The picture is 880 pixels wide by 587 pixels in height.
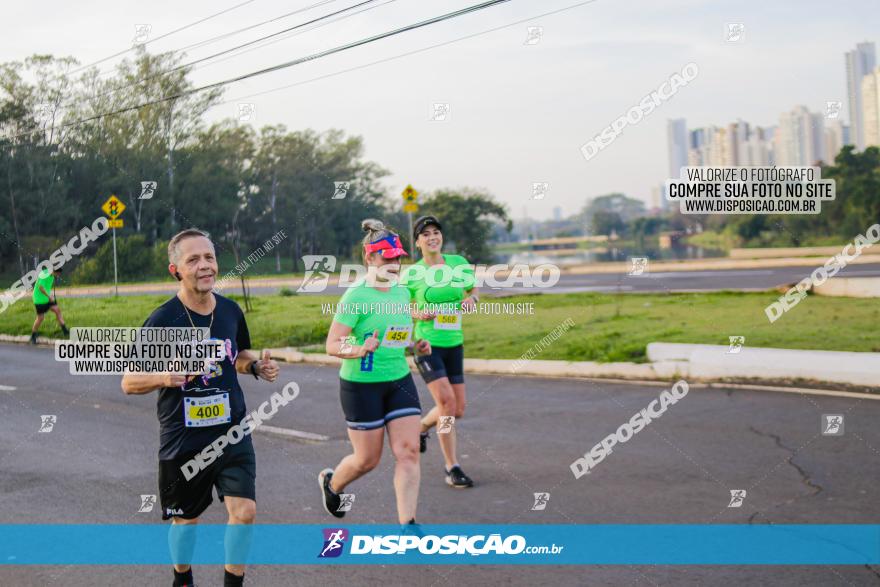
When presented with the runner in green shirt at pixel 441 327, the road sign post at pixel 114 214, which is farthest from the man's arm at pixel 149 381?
the road sign post at pixel 114 214

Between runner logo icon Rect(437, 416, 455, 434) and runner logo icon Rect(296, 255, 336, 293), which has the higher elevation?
runner logo icon Rect(296, 255, 336, 293)

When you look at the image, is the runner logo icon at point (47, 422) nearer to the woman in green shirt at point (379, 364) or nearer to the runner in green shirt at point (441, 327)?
the runner in green shirt at point (441, 327)

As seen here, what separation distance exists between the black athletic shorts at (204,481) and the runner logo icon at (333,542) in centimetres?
129

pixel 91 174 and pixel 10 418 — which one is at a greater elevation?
pixel 91 174

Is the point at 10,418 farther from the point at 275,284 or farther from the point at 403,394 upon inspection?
the point at 275,284

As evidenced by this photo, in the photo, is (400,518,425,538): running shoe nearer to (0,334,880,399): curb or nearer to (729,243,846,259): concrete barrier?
(0,334,880,399): curb

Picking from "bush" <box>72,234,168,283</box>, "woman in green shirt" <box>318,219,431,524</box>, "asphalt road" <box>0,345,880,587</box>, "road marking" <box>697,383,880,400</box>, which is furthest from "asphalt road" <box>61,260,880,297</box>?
"woman in green shirt" <box>318,219,431,524</box>

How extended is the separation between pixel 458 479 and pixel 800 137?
37661 millimetres

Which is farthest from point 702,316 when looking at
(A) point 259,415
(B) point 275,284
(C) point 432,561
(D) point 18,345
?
(B) point 275,284

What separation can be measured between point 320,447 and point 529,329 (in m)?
8.56

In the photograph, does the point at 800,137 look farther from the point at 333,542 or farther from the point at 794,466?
the point at 333,542

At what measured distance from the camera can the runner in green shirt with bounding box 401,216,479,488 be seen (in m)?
7.04

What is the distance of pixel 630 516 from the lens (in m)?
6.02

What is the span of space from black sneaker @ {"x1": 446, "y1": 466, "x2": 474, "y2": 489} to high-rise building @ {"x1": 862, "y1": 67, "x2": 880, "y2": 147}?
29.8 metres
